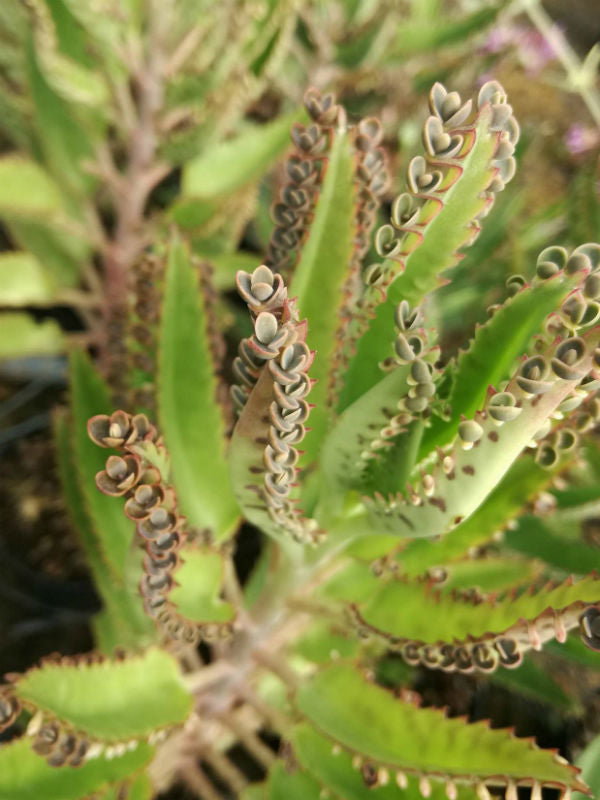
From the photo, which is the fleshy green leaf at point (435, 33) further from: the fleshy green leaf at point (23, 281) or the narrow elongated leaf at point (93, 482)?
the narrow elongated leaf at point (93, 482)

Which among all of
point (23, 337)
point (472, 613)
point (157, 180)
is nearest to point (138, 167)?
point (157, 180)

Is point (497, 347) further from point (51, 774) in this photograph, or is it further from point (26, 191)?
point (26, 191)

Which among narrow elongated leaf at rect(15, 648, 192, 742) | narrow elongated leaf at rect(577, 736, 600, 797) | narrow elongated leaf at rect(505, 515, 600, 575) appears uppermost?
narrow elongated leaf at rect(505, 515, 600, 575)

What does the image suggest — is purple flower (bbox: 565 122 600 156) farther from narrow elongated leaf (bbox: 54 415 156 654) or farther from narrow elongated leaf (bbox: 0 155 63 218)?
narrow elongated leaf (bbox: 54 415 156 654)

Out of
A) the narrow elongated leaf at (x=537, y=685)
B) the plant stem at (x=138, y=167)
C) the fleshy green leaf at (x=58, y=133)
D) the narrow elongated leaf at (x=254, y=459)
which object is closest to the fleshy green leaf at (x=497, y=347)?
the narrow elongated leaf at (x=254, y=459)

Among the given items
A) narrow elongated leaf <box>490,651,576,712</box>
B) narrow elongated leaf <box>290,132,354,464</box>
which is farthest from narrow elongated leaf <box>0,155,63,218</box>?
narrow elongated leaf <box>490,651,576,712</box>
